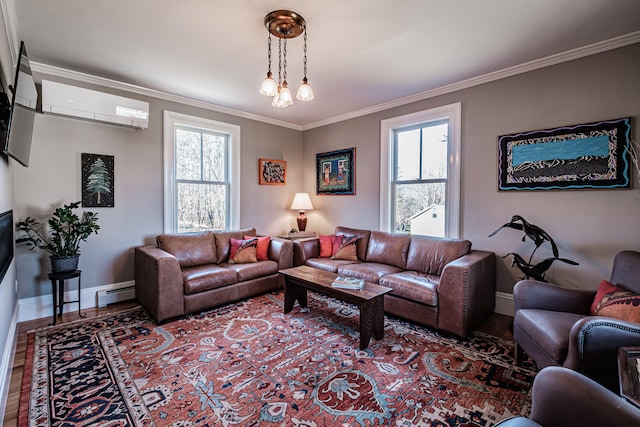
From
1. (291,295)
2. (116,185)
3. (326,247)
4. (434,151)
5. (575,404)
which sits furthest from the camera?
(326,247)

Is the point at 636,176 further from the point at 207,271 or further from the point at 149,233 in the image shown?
the point at 149,233

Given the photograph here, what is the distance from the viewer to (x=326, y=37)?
7.98ft

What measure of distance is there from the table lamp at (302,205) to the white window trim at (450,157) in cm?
135

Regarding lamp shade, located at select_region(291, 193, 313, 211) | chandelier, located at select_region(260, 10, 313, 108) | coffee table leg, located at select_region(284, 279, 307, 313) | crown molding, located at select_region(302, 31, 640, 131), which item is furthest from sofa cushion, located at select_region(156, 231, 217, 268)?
crown molding, located at select_region(302, 31, 640, 131)

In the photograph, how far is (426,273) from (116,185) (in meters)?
3.78

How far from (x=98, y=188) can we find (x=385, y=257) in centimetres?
351

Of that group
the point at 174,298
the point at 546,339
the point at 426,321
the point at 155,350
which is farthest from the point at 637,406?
the point at 174,298

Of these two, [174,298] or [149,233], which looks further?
[149,233]

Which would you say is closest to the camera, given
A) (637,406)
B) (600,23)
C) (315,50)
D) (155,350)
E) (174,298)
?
(637,406)

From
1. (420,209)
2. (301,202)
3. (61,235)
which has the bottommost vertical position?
(61,235)

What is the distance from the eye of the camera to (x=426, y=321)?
2.75 metres

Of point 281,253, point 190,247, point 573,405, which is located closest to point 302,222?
point 281,253

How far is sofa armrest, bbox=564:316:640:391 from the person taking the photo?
57.9 inches

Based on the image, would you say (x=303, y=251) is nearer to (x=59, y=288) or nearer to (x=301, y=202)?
(x=301, y=202)
